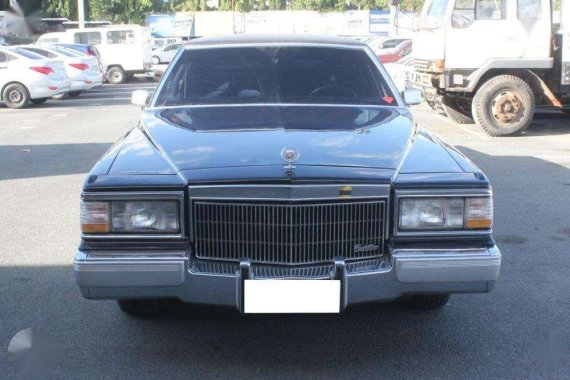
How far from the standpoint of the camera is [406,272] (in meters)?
3.77

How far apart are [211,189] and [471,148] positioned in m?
8.96

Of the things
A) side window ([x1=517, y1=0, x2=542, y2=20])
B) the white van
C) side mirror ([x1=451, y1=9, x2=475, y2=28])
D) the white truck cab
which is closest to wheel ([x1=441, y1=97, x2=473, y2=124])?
the white truck cab

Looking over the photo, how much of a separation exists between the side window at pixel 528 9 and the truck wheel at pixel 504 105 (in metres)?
→ 1.00

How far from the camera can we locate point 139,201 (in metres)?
3.81

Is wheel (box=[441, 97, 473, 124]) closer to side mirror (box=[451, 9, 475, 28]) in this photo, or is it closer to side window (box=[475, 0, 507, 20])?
side mirror (box=[451, 9, 475, 28])

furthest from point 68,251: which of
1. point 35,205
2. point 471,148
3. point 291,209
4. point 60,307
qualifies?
point 471,148

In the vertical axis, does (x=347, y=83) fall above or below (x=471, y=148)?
above

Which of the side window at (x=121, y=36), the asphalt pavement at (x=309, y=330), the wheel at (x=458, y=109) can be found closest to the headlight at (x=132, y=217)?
the asphalt pavement at (x=309, y=330)

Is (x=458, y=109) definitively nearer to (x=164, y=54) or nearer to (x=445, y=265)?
(x=445, y=265)

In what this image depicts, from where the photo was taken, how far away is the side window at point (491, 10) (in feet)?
41.9

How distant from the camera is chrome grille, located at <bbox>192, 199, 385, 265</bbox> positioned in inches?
149

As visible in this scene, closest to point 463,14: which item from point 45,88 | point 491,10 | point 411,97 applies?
point 491,10

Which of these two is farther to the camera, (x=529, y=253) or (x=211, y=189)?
(x=529, y=253)

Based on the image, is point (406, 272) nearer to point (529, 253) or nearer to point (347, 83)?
point (347, 83)
